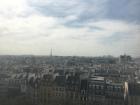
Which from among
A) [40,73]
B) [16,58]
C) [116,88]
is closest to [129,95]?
[116,88]

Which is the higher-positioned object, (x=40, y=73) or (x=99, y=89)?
(x=40, y=73)

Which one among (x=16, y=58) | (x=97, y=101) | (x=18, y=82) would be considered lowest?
(x=97, y=101)

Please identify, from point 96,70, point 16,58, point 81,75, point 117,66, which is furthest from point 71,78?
point 16,58

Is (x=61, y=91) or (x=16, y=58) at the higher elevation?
(x=16, y=58)

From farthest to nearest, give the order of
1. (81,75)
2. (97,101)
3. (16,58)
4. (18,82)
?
1. (81,75)
2. (97,101)
3. (18,82)
4. (16,58)

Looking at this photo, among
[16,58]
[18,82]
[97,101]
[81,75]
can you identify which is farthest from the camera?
[81,75]

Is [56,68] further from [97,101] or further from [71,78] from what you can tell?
[97,101]

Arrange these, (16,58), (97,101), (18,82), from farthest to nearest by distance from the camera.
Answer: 1. (97,101)
2. (18,82)
3. (16,58)

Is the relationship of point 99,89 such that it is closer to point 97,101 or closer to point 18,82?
point 97,101

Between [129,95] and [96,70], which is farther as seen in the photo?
[96,70]
